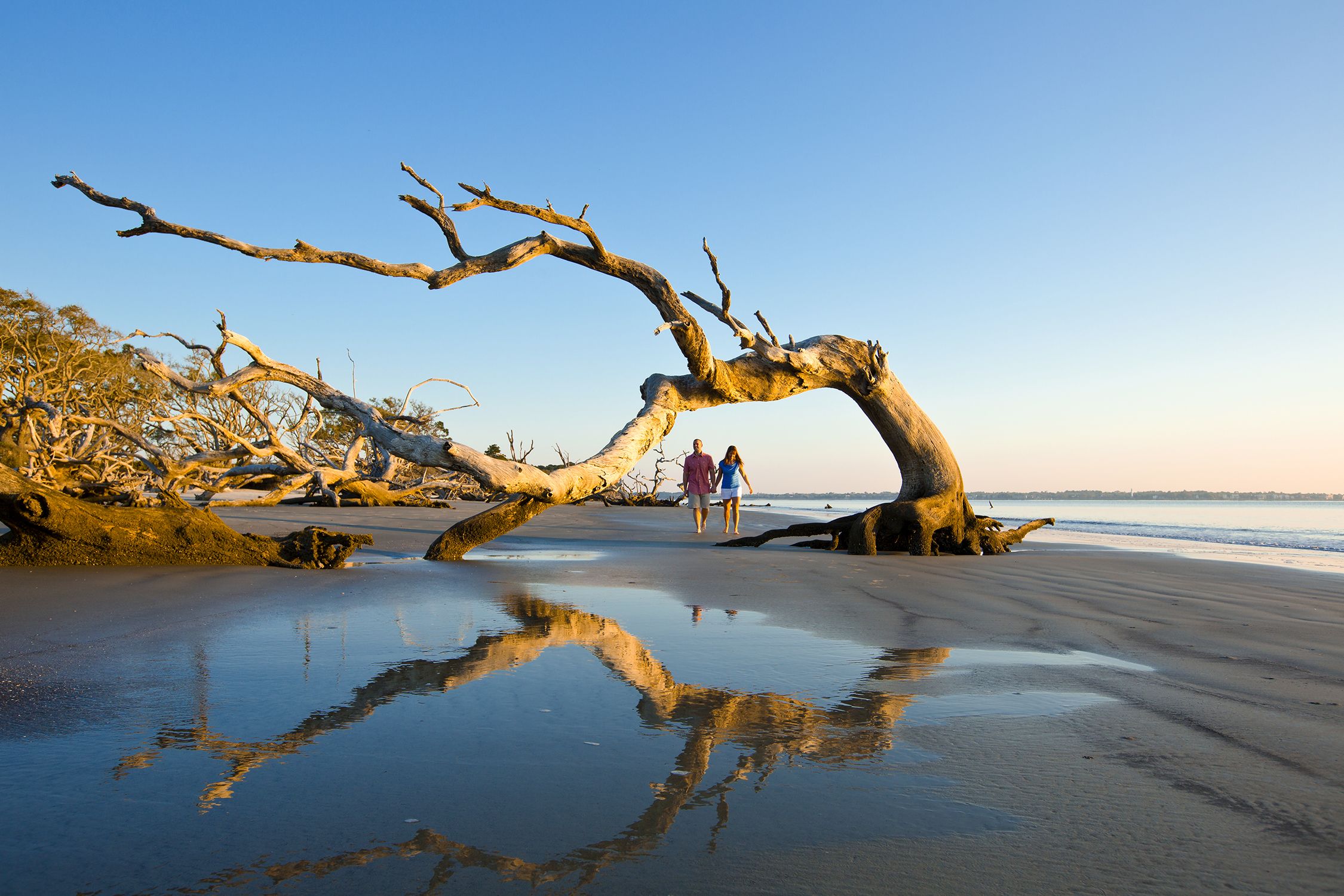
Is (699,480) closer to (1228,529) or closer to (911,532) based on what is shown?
(911,532)

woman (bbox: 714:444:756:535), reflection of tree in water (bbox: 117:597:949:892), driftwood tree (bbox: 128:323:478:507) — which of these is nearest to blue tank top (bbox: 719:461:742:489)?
woman (bbox: 714:444:756:535)

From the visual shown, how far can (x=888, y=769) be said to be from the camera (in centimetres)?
200

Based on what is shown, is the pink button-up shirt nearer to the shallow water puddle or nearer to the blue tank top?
the blue tank top

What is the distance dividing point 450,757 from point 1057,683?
2265mm

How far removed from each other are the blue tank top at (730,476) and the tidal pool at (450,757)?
35.8 ft

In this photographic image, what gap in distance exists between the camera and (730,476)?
14.7 m

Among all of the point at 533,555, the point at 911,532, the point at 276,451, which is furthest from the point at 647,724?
the point at 276,451

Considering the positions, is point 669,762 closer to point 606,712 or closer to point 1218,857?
point 606,712

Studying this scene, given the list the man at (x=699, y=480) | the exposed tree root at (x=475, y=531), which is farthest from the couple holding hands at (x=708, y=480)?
the exposed tree root at (x=475, y=531)

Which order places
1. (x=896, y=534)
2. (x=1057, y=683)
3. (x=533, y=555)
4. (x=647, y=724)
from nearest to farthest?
(x=647, y=724) → (x=1057, y=683) → (x=533, y=555) → (x=896, y=534)

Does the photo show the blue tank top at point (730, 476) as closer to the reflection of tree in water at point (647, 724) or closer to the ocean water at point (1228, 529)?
the ocean water at point (1228, 529)

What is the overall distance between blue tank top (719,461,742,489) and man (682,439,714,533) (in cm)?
33

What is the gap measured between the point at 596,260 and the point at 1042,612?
205 inches

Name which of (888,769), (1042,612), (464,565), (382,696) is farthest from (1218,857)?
(464,565)
